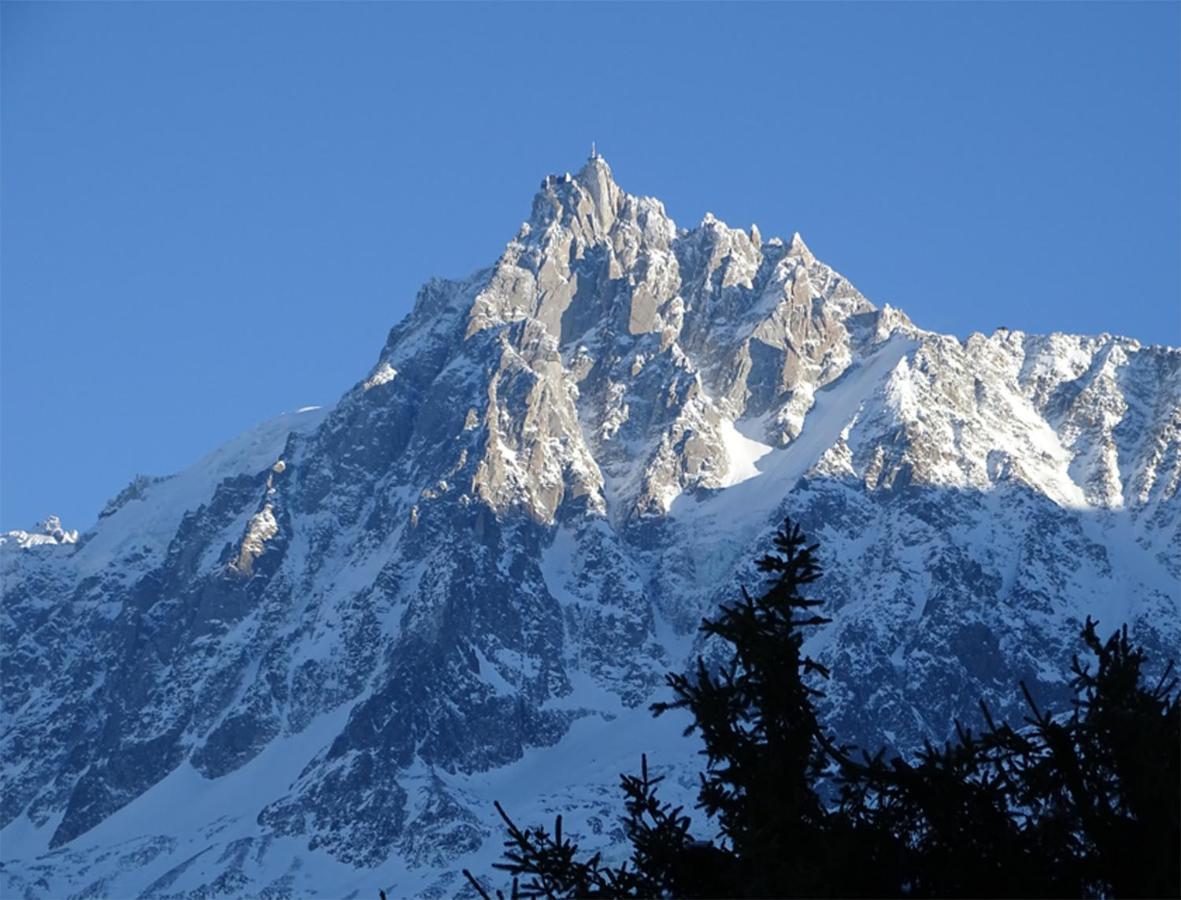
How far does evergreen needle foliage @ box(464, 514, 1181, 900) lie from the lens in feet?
55.8

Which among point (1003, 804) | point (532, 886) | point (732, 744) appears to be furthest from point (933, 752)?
point (532, 886)

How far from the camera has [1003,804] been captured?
680 inches

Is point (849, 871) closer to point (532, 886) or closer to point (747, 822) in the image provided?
point (747, 822)

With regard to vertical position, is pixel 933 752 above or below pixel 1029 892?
above

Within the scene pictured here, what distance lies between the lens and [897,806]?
1775 cm

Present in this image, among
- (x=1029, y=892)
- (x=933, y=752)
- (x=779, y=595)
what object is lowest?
(x=1029, y=892)

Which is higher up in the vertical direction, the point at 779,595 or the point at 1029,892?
the point at 779,595

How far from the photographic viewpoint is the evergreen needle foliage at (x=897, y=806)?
17.0m

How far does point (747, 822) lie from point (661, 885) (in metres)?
0.82

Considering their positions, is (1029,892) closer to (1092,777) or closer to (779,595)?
(1092,777)

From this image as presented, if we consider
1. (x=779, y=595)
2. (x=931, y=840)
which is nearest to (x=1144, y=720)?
(x=931, y=840)

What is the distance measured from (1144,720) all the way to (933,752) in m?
1.62

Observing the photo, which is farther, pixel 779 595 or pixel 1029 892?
pixel 779 595

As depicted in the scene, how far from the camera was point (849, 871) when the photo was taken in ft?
56.6
